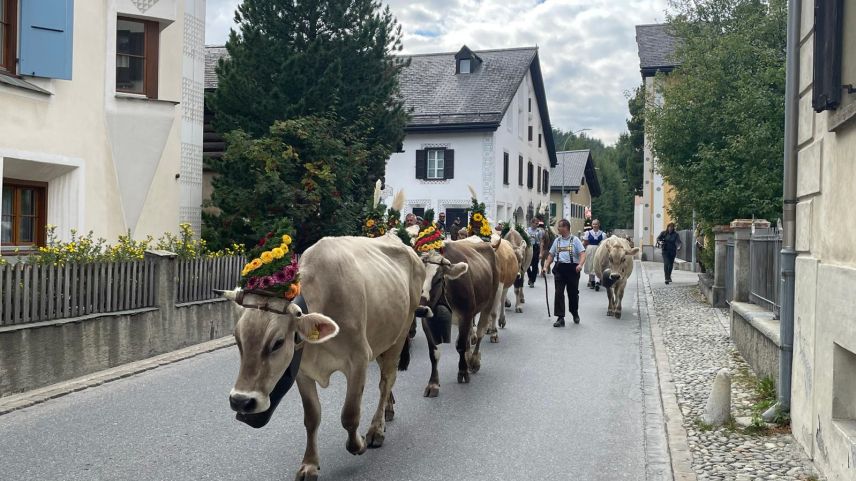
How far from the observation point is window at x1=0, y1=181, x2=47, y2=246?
12898 mm

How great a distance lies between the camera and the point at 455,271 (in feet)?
29.0

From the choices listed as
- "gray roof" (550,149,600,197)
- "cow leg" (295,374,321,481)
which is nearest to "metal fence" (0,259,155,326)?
"cow leg" (295,374,321,481)

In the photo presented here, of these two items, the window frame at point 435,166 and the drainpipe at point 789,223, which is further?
the window frame at point 435,166

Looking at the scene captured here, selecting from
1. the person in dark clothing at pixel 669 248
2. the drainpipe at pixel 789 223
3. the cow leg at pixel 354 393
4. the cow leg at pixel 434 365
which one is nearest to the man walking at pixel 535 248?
the person in dark clothing at pixel 669 248

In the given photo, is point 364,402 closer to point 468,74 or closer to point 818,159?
point 818,159

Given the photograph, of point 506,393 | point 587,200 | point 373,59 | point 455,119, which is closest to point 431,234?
point 506,393

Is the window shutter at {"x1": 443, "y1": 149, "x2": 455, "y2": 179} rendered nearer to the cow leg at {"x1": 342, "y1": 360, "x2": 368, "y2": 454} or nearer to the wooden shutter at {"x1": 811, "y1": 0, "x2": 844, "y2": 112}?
the wooden shutter at {"x1": 811, "y1": 0, "x2": 844, "y2": 112}

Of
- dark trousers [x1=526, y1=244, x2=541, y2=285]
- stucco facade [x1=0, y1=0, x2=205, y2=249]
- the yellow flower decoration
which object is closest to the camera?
the yellow flower decoration

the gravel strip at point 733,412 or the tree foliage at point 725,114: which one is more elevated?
the tree foliage at point 725,114

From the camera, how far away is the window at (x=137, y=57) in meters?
14.6

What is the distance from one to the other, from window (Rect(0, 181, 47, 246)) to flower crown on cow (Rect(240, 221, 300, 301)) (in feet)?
31.1

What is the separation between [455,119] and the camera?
37.1m

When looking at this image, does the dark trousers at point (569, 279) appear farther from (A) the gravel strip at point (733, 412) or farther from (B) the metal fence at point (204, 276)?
(B) the metal fence at point (204, 276)

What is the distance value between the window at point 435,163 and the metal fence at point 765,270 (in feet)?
85.6
